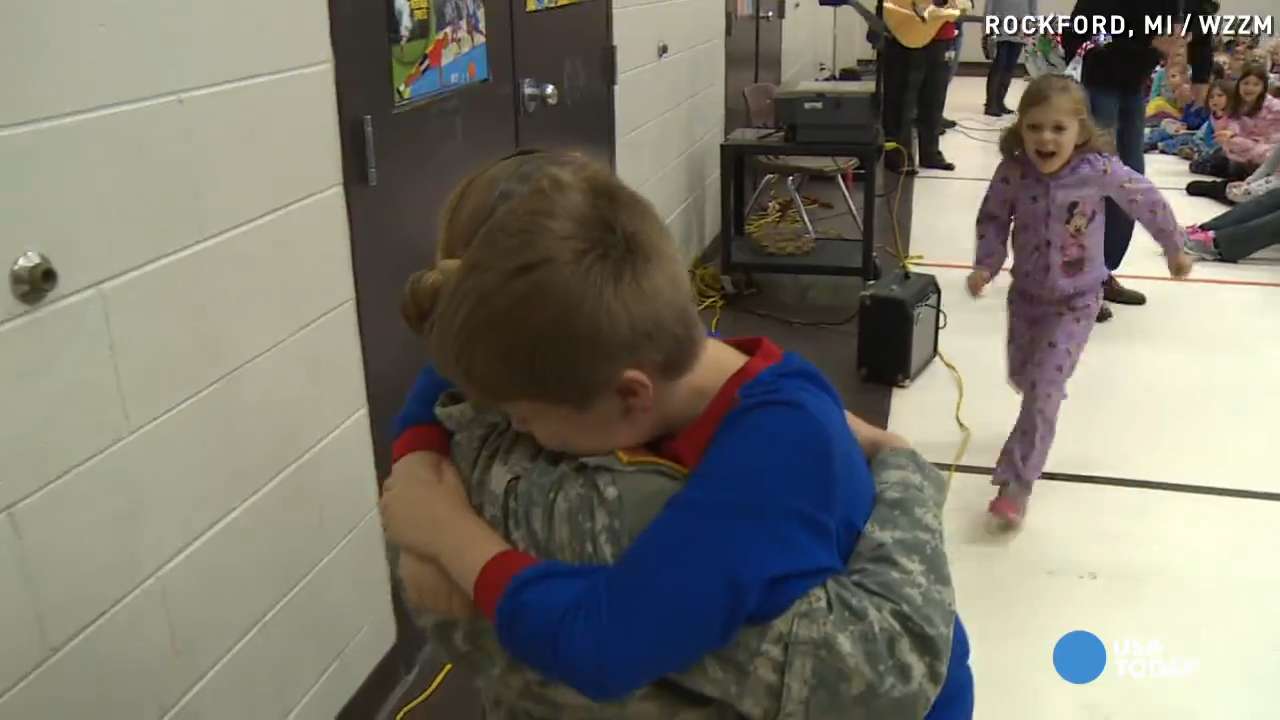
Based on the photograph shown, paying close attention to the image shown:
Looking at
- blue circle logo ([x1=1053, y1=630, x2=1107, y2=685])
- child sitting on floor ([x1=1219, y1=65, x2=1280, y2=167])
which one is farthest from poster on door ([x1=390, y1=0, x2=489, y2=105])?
Answer: child sitting on floor ([x1=1219, y1=65, x2=1280, y2=167])

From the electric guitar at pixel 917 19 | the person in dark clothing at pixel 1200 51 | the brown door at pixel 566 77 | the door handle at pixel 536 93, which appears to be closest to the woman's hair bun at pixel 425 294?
the brown door at pixel 566 77

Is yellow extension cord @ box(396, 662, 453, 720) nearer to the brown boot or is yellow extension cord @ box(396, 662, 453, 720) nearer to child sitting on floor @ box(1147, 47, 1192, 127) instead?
the brown boot

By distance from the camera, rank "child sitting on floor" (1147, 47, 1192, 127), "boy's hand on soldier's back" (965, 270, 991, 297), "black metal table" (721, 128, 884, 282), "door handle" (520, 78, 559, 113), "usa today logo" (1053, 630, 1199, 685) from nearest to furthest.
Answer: "usa today logo" (1053, 630, 1199, 685), "door handle" (520, 78, 559, 113), "boy's hand on soldier's back" (965, 270, 991, 297), "black metal table" (721, 128, 884, 282), "child sitting on floor" (1147, 47, 1192, 127)

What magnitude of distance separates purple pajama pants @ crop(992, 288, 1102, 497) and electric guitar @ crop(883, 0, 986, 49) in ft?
12.6

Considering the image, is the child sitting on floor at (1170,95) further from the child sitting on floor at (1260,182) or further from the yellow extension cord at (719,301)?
the yellow extension cord at (719,301)

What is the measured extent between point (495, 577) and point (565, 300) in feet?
0.66

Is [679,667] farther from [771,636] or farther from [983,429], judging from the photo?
[983,429]

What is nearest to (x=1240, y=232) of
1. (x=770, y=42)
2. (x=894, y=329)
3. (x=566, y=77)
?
(x=894, y=329)

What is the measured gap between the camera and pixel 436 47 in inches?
82.5

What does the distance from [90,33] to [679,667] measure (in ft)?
3.21

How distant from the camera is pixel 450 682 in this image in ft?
7.32

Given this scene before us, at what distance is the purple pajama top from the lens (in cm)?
270

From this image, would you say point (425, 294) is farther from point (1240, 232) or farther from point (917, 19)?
point (917, 19)

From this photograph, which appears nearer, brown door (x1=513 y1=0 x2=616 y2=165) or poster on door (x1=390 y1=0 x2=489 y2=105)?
poster on door (x1=390 y1=0 x2=489 y2=105)
